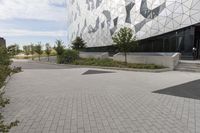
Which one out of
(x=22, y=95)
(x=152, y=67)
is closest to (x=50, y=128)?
(x=22, y=95)

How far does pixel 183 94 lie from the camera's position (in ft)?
28.4

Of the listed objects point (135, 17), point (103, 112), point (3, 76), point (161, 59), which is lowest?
point (103, 112)

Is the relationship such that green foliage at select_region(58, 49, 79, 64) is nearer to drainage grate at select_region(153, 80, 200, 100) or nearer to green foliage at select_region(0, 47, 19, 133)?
drainage grate at select_region(153, 80, 200, 100)

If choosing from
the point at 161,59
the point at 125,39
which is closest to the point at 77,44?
the point at 125,39

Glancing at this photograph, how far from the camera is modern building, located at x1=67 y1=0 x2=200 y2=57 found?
23469 millimetres

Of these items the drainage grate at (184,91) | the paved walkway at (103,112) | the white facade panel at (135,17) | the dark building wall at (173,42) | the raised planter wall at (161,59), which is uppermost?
the white facade panel at (135,17)

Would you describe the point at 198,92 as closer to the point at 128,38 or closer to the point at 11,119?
the point at 11,119

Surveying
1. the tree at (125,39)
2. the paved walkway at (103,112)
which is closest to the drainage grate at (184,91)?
the paved walkway at (103,112)

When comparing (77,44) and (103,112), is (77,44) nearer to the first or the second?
(77,44)

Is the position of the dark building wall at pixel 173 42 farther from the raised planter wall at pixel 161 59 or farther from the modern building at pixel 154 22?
the raised planter wall at pixel 161 59

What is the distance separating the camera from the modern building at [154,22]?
23.5 meters

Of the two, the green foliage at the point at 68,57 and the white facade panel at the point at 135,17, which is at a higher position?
the white facade panel at the point at 135,17

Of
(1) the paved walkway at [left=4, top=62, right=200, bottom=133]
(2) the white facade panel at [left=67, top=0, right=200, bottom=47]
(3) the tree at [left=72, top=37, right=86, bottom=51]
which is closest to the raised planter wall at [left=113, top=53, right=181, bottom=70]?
(2) the white facade panel at [left=67, top=0, right=200, bottom=47]

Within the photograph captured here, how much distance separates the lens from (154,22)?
27.0 meters
